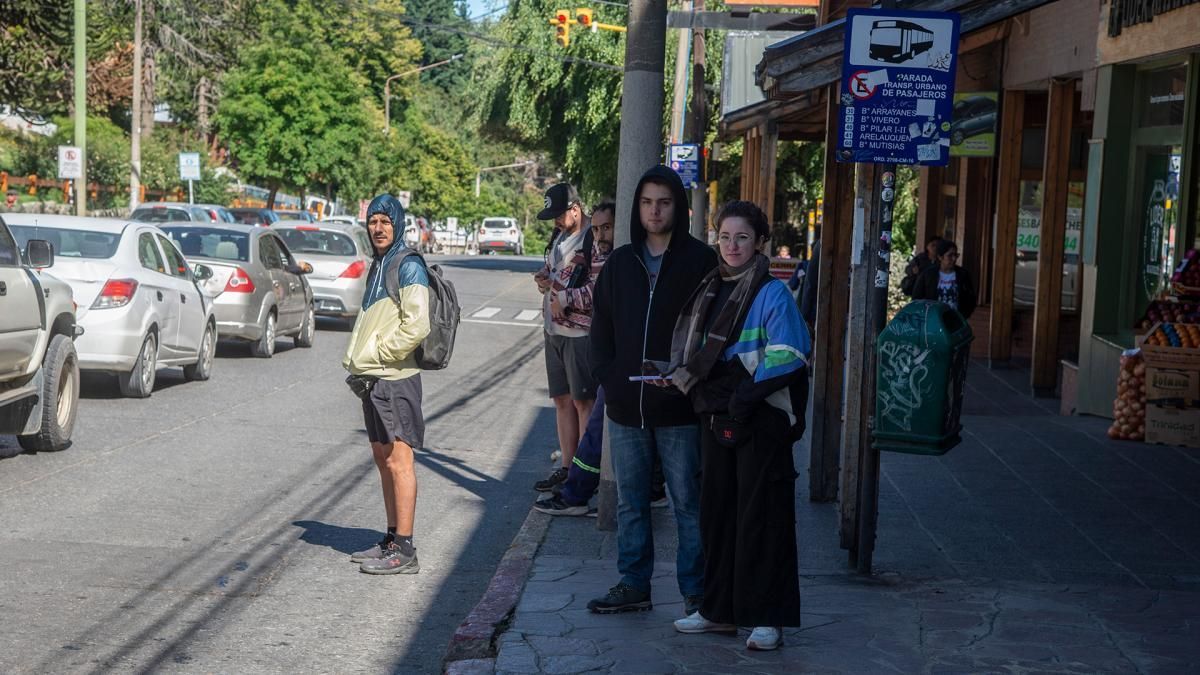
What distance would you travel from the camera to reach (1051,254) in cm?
1514

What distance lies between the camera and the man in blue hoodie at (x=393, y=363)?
7.43 metres

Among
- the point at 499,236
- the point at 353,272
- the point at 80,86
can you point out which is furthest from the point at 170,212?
the point at 499,236

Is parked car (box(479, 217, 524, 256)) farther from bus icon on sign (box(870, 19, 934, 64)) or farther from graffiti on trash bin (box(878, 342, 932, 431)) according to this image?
graffiti on trash bin (box(878, 342, 932, 431))

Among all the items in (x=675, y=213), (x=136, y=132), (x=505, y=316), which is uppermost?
(x=136, y=132)

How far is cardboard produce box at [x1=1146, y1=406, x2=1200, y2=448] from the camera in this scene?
430 inches

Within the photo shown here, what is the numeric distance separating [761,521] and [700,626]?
632 mm

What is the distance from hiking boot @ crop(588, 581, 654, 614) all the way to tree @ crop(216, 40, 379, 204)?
4422 cm

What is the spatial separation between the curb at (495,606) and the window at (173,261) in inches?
316

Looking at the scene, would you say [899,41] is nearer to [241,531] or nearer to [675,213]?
[675,213]

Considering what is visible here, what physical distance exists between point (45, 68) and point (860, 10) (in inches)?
995

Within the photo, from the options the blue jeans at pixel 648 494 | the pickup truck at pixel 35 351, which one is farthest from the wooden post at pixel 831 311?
the pickup truck at pixel 35 351

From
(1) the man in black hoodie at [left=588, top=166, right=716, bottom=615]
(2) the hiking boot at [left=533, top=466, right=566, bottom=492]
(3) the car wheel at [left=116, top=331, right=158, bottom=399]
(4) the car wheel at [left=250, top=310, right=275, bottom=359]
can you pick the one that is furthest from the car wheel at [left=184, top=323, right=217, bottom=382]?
(1) the man in black hoodie at [left=588, top=166, right=716, bottom=615]

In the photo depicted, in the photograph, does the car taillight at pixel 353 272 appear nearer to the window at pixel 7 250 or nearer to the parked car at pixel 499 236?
the window at pixel 7 250

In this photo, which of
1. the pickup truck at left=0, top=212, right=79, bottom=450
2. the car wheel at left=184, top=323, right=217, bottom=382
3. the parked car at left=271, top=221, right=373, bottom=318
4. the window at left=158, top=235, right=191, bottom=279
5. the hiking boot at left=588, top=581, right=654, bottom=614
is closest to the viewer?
the hiking boot at left=588, top=581, right=654, bottom=614
